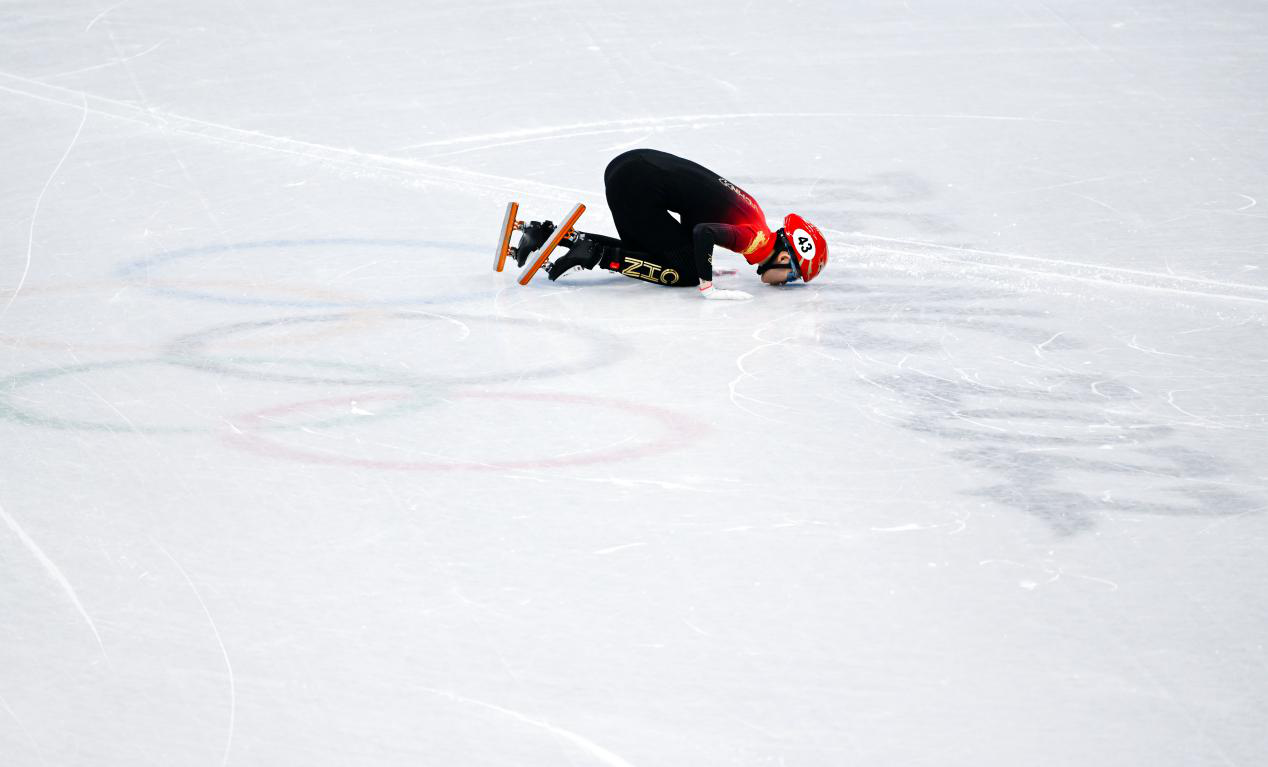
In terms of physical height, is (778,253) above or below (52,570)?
above

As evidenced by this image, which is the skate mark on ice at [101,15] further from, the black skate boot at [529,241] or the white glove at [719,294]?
the white glove at [719,294]

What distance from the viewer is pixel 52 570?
3477mm

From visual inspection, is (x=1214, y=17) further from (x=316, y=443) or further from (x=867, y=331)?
(x=316, y=443)

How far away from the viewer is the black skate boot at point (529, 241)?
643 cm

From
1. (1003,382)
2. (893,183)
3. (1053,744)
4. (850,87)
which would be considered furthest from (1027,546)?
(850,87)

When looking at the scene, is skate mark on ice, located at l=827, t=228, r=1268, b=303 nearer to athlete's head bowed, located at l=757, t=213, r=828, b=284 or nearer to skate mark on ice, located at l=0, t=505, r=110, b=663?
athlete's head bowed, located at l=757, t=213, r=828, b=284

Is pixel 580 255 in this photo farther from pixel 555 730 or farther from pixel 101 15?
pixel 101 15

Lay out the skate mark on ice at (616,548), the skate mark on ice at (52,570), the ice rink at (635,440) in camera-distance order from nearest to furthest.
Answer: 1. the ice rink at (635,440)
2. the skate mark on ice at (52,570)
3. the skate mark on ice at (616,548)

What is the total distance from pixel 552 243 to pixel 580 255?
0.48 feet

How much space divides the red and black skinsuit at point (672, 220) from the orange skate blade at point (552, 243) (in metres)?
0.21

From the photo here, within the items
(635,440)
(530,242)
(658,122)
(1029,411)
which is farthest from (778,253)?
(658,122)

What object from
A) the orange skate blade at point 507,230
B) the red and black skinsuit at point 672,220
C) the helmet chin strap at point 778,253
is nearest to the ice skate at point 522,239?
the orange skate blade at point 507,230

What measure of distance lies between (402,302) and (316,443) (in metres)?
1.86

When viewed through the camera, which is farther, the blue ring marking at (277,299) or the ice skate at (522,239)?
the ice skate at (522,239)
